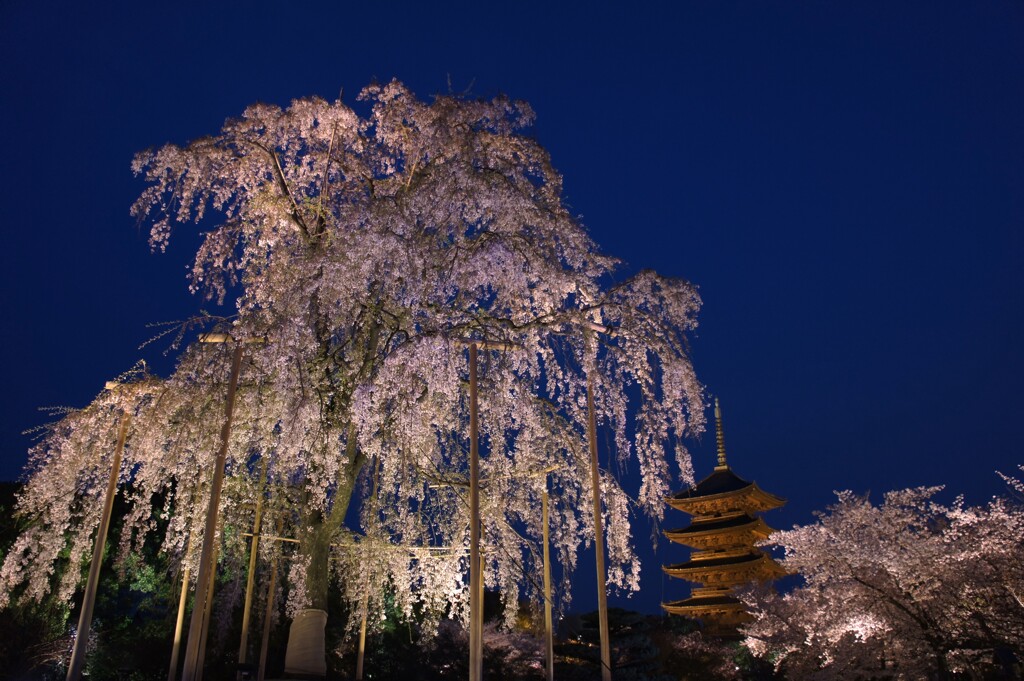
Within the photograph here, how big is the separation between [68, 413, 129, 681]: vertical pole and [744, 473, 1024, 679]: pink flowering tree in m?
12.6

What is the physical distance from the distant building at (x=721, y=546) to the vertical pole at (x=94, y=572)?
25458 mm

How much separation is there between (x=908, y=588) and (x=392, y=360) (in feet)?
33.4

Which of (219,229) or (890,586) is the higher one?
(219,229)

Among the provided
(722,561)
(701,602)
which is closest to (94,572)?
(701,602)

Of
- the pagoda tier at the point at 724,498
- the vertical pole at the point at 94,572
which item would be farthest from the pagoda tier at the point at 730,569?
the vertical pole at the point at 94,572

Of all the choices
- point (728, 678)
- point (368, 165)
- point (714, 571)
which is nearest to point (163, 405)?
point (368, 165)

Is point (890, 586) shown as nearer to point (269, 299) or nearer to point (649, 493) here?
point (649, 493)

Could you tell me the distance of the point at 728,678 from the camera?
20594mm

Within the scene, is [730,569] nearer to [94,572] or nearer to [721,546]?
[721,546]

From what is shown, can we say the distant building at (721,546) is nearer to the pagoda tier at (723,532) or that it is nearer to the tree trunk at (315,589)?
the pagoda tier at (723,532)

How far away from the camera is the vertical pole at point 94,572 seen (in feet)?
31.3

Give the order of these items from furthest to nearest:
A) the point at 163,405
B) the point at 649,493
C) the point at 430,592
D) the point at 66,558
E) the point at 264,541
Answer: the point at 66,558
the point at 264,541
the point at 430,592
the point at 163,405
the point at 649,493

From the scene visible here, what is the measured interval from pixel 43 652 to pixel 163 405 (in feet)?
25.2

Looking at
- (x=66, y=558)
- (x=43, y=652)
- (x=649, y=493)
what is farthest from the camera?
(x=66, y=558)
